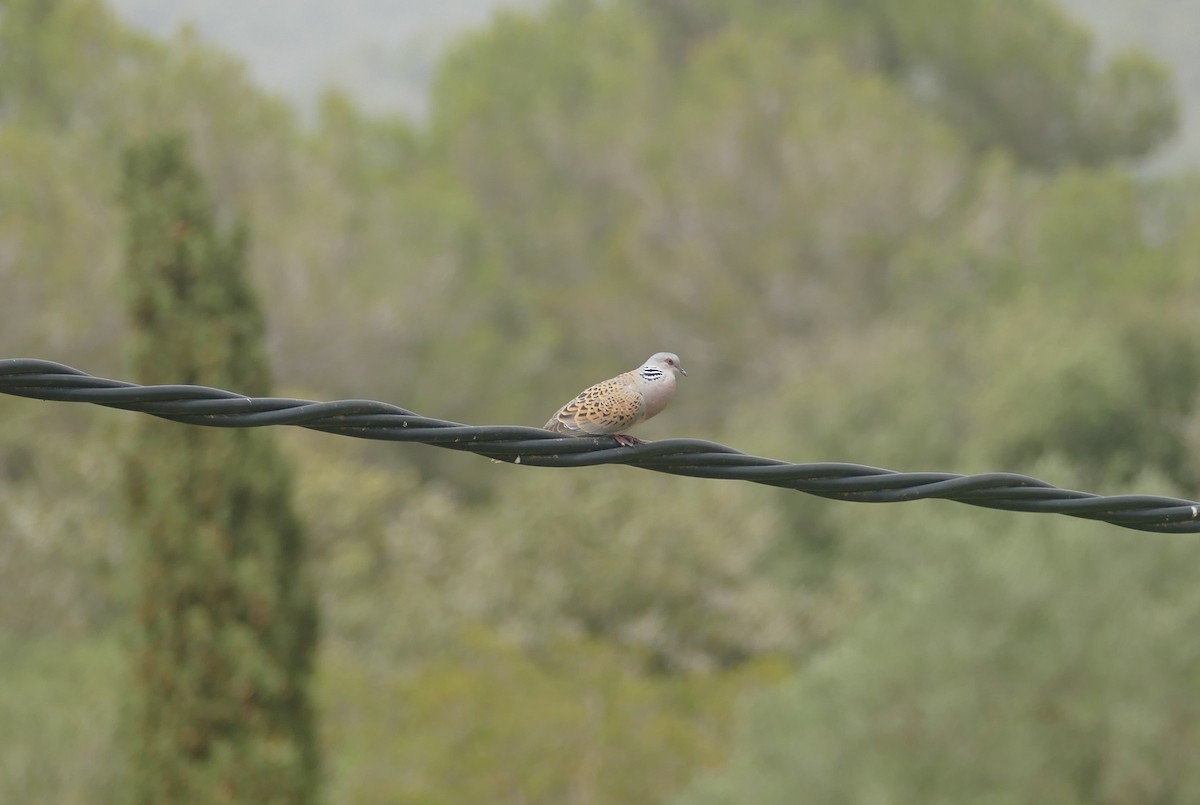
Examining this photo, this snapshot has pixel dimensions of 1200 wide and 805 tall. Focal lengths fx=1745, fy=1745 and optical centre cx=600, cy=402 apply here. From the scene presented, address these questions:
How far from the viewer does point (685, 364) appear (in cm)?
3847

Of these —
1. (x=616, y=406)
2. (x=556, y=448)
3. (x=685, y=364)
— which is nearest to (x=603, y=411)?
(x=616, y=406)

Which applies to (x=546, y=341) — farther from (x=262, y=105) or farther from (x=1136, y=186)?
(x=1136, y=186)

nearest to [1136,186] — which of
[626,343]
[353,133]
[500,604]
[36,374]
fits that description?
[626,343]

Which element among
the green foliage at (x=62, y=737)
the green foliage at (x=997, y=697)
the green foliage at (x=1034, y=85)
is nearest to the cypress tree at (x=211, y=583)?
the green foliage at (x=62, y=737)

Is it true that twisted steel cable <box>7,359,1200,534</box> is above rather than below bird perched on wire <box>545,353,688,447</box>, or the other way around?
below

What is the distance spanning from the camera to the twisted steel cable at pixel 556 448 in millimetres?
2867

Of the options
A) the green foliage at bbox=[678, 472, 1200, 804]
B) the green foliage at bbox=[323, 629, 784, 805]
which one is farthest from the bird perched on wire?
the green foliage at bbox=[678, 472, 1200, 804]

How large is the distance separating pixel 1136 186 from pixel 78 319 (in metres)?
24.3

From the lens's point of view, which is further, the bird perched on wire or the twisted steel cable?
the bird perched on wire

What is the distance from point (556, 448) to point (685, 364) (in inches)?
1397

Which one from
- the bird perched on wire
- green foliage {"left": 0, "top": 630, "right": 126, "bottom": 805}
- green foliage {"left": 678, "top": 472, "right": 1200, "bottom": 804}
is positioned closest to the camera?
the bird perched on wire

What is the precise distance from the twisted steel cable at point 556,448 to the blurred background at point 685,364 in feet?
25.4

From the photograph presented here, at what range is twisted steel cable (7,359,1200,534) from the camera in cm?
287

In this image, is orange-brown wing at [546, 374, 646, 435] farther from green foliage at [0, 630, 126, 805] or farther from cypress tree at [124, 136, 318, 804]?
green foliage at [0, 630, 126, 805]
